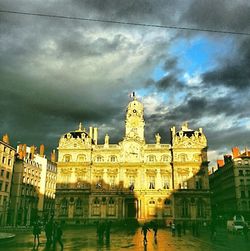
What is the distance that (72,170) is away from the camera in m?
72.4

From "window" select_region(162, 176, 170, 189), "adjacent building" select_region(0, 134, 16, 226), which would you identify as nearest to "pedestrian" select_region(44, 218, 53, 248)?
"adjacent building" select_region(0, 134, 16, 226)

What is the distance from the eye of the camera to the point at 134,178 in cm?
7075

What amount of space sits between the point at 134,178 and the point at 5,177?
96.1 feet

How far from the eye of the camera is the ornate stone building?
68250mm

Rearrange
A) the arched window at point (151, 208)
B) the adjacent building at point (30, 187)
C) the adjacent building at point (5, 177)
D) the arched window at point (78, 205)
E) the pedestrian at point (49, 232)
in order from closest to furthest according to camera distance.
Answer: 1. the pedestrian at point (49, 232)
2. the adjacent building at point (5, 177)
3. the arched window at point (151, 208)
4. the arched window at point (78, 205)
5. the adjacent building at point (30, 187)

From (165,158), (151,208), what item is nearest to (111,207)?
(151,208)

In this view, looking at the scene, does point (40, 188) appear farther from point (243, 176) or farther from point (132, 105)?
point (243, 176)

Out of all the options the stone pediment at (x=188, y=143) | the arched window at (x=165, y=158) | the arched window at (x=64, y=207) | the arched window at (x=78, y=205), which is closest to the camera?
the arched window at (x=78, y=205)

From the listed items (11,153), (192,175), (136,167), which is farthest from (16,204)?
(192,175)

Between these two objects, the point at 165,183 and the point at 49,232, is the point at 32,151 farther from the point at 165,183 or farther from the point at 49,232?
the point at 49,232

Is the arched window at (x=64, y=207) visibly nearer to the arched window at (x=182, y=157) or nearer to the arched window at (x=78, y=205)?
the arched window at (x=78, y=205)

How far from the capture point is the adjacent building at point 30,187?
70688 millimetres

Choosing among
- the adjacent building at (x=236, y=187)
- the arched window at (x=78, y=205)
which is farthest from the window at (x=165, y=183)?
the arched window at (x=78, y=205)

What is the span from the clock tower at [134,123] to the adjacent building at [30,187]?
89.4ft
